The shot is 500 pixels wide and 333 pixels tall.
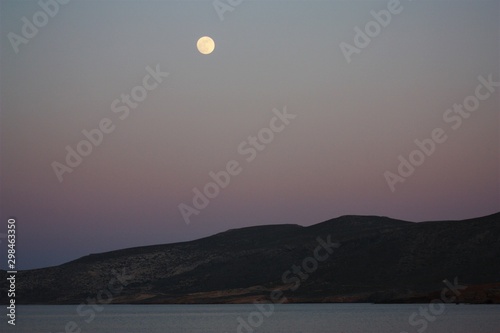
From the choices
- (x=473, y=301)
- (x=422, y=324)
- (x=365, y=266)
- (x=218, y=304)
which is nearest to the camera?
(x=422, y=324)

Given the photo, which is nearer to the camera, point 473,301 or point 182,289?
point 473,301

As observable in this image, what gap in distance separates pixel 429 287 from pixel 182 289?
2390 inches

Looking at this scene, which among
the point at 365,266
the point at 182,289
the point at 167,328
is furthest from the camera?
the point at 182,289

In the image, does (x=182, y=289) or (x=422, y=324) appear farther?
(x=182, y=289)

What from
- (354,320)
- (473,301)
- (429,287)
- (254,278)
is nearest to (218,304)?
(254,278)

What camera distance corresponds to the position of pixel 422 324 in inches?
3319

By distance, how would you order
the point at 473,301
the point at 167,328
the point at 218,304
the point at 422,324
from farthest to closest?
the point at 218,304
the point at 473,301
the point at 167,328
the point at 422,324

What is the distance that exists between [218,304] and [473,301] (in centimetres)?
5347

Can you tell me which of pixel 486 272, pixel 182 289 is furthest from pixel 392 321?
pixel 182 289

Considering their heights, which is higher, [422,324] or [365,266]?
[365,266]

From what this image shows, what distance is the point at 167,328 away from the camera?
91.4 m

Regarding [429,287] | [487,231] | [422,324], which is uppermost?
[487,231]

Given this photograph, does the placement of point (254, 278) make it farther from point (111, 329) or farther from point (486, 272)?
point (111, 329)

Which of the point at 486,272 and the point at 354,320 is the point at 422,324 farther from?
the point at 486,272
